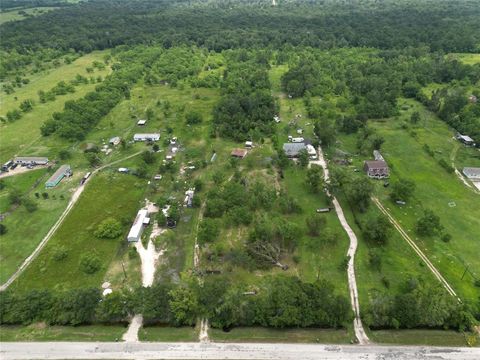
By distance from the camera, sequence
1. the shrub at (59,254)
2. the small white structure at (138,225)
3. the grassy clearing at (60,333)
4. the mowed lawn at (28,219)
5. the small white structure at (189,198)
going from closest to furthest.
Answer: the grassy clearing at (60,333) < the shrub at (59,254) < the mowed lawn at (28,219) < the small white structure at (138,225) < the small white structure at (189,198)

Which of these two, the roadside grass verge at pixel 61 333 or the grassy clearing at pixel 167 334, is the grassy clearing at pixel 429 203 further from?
the roadside grass verge at pixel 61 333

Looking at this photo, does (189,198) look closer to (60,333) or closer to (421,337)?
(60,333)

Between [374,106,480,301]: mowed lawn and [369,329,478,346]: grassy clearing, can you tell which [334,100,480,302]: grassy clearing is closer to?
[374,106,480,301]: mowed lawn

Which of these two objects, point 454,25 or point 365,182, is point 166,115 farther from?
point 454,25

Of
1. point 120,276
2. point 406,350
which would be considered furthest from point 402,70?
point 120,276

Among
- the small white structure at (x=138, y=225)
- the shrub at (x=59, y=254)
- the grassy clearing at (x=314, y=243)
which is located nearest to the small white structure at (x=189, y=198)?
the small white structure at (x=138, y=225)

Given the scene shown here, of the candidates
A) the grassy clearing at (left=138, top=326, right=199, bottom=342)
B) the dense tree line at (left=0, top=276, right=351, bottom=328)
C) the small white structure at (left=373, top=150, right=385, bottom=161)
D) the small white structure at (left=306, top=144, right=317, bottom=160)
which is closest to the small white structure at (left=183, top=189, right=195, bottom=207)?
the dense tree line at (left=0, top=276, right=351, bottom=328)

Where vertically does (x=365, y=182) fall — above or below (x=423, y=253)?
above
